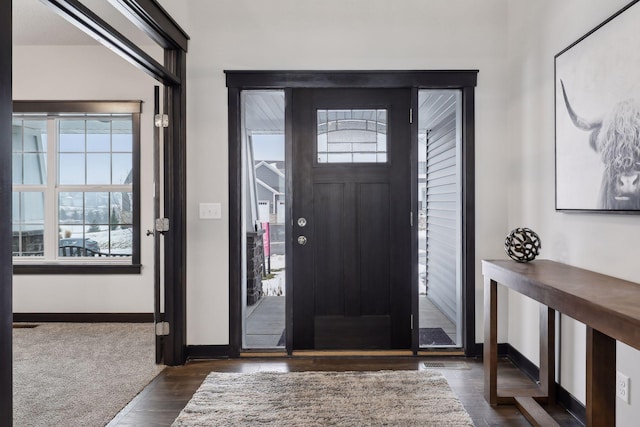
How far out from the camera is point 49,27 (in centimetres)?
368

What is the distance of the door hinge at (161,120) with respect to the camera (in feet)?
9.79

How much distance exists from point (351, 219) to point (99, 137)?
2.86 meters

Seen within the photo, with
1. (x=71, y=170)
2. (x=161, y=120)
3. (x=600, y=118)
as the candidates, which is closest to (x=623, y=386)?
(x=600, y=118)

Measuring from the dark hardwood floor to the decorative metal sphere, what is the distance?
872 millimetres

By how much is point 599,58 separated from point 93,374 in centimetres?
361

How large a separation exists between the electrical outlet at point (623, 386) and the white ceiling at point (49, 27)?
3.95 meters

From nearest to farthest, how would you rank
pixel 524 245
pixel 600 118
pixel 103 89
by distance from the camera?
pixel 600 118
pixel 524 245
pixel 103 89

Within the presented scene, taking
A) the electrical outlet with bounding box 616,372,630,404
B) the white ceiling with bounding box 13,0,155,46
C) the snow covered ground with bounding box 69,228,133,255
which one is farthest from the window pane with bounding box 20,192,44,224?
the electrical outlet with bounding box 616,372,630,404

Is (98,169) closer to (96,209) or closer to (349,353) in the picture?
(96,209)

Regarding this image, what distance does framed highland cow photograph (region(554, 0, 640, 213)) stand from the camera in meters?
1.79

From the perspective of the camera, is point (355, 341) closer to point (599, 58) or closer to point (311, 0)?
point (599, 58)

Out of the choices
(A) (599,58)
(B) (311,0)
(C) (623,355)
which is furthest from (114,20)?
(C) (623,355)

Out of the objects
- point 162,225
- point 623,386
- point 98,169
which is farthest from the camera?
point 98,169

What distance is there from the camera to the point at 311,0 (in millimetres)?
3094
